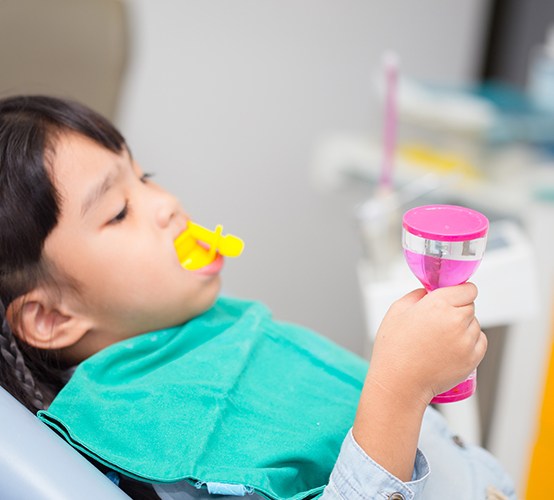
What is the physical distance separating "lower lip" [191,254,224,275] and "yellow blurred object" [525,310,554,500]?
44cm

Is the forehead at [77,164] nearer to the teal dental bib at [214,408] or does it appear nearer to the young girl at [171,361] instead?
the young girl at [171,361]

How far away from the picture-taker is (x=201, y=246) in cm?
85

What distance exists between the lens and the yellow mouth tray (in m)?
0.82

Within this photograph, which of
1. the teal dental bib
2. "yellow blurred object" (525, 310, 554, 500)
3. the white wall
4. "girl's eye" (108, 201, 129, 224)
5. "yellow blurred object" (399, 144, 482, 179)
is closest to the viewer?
the teal dental bib

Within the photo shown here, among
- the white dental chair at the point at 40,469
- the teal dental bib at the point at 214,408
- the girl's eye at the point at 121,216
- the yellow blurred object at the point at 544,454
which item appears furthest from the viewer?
the yellow blurred object at the point at 544,454

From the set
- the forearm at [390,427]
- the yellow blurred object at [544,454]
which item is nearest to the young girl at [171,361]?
the forearm at [390,427]

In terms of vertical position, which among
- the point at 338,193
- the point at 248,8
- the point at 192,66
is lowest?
the point at 338,193

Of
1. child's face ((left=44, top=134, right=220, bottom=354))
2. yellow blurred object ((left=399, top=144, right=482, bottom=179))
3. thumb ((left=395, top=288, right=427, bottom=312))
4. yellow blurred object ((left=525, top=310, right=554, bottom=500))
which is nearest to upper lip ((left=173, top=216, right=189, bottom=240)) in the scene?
child's face ((left=44, top=134, right=220, bottom=354))

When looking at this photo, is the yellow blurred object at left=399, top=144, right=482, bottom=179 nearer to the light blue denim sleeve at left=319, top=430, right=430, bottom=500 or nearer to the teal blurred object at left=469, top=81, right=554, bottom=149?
the teal blurred object at left=469, top=81, right=554, bottom=149

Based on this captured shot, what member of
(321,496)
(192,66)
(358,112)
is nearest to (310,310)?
(358,112)

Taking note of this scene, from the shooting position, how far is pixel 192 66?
1.84m

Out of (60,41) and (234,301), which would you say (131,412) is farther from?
(60,41)

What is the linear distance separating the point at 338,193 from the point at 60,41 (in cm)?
112

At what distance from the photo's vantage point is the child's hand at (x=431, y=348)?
0.62 m
